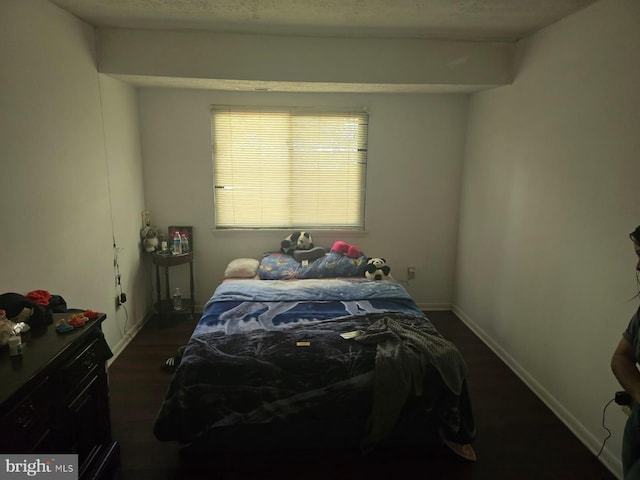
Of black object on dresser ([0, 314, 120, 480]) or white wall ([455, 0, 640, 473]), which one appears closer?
black object on dresser ([0, 314, 120, 480])

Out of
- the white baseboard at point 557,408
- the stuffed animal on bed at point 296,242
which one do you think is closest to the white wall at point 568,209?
the white baseboard at point 557,408

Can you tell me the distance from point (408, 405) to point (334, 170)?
8.27 feet

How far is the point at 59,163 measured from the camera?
2.40 meters

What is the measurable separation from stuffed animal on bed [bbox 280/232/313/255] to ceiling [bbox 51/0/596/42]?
1840mm

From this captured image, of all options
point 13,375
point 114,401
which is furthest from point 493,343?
point 13,375

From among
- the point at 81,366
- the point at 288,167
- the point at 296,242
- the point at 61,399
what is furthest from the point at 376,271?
the point at 61,399

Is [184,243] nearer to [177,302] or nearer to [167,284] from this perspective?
[167,284]

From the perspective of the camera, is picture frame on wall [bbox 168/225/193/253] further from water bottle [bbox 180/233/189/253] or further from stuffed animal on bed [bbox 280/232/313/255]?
stuffed animal on bed [bbox 280/232/313/255]

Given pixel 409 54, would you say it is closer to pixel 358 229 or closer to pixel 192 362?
pixel 358 229

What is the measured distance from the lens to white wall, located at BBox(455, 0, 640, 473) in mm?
2082

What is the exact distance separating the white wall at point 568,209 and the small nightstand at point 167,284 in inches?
112

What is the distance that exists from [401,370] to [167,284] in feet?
8.78

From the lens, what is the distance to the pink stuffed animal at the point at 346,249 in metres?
3.85

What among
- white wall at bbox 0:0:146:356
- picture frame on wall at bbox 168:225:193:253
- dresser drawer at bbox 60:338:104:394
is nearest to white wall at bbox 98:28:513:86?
white wall at bbox 0:0:146:356
